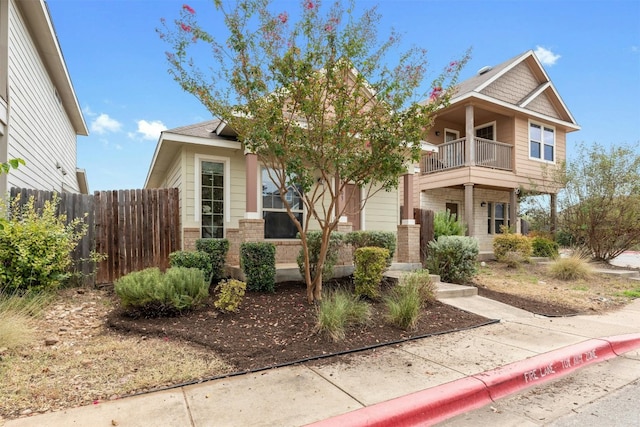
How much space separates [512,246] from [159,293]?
1165 centimetres

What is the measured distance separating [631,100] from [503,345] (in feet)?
42.4

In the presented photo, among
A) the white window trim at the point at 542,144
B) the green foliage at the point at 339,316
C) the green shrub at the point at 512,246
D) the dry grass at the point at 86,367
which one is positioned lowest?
the dry grass at the point at 86,367

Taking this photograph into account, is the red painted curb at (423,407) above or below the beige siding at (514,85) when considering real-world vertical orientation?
below

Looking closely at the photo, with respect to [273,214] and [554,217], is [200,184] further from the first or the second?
[554,217]

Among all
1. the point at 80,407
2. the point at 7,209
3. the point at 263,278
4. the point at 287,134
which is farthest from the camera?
the point at 263,278

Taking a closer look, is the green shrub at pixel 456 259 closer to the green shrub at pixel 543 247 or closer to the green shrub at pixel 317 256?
the green shrub at pixel 317 256

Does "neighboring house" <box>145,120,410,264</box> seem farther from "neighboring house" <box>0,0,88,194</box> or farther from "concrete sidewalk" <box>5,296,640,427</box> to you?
"concrete sidewalk" <box>5,296,640,427</box>

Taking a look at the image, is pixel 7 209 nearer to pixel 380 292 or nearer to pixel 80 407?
pixel 80 407

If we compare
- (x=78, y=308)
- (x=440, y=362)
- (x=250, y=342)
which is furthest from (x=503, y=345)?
(x=78, y=308)

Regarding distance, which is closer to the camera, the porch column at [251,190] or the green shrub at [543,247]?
the porch column at [251,190]

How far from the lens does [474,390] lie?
3309mm

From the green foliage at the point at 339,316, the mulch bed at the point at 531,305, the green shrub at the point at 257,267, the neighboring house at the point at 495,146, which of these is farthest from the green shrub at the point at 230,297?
the neighboring house at the point at 495,146

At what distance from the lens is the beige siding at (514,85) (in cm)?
1509

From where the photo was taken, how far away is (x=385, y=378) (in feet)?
11.6
